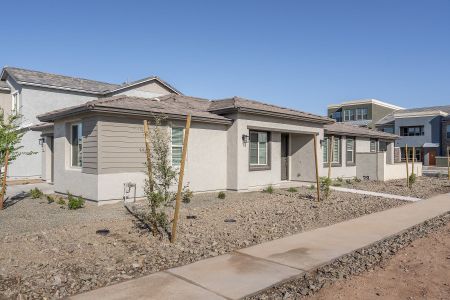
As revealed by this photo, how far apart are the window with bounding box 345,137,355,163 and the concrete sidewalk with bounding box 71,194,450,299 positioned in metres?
13.8

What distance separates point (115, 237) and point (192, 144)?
6662mm

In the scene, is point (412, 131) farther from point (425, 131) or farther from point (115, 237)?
point (115, 237)

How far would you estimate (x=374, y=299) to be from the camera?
180 inches

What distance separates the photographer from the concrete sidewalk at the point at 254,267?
4.71 metres

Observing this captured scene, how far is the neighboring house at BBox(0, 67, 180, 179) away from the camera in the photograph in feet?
73.3

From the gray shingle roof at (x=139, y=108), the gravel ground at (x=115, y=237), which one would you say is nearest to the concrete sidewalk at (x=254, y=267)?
the gravel ground at (x=115, y=237)

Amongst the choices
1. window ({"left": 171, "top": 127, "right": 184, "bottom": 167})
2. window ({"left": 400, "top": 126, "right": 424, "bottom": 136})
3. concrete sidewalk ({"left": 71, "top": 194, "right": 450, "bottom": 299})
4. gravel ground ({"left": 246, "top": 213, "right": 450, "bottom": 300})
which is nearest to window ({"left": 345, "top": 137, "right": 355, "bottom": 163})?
window ({"left": 171, "top": 127, "right": 184, "bottom": 167})

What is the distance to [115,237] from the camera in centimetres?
748

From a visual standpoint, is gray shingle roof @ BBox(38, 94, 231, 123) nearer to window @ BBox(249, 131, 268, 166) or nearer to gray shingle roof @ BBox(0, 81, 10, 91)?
window @ BBox(249, 131, 268, 166)

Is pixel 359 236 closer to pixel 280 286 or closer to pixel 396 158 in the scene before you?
pixel 280 286

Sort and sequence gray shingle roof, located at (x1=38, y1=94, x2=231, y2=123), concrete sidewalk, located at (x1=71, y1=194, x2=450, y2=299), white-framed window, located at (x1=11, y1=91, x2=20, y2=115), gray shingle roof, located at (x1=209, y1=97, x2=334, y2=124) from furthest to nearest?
white-framed window, located at (x1=11, y1=91, x2=20, y2=115) < gray shingle roof, located at (x1=209, y1=97, x2=334, y2=124) < gray shingle roof, located at (x1=38, y1=94, x2=231, y2=123) < concrete sidewalk, located at (x1=71, y1=194, x2=450, y2=299)

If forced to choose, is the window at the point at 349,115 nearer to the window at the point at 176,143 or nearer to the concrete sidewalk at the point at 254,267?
the window at the point at 176,143

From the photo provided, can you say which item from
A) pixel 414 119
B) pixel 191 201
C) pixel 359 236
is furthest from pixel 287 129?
pixel 414 119

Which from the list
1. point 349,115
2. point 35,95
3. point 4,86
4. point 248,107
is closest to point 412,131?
point 349,115
